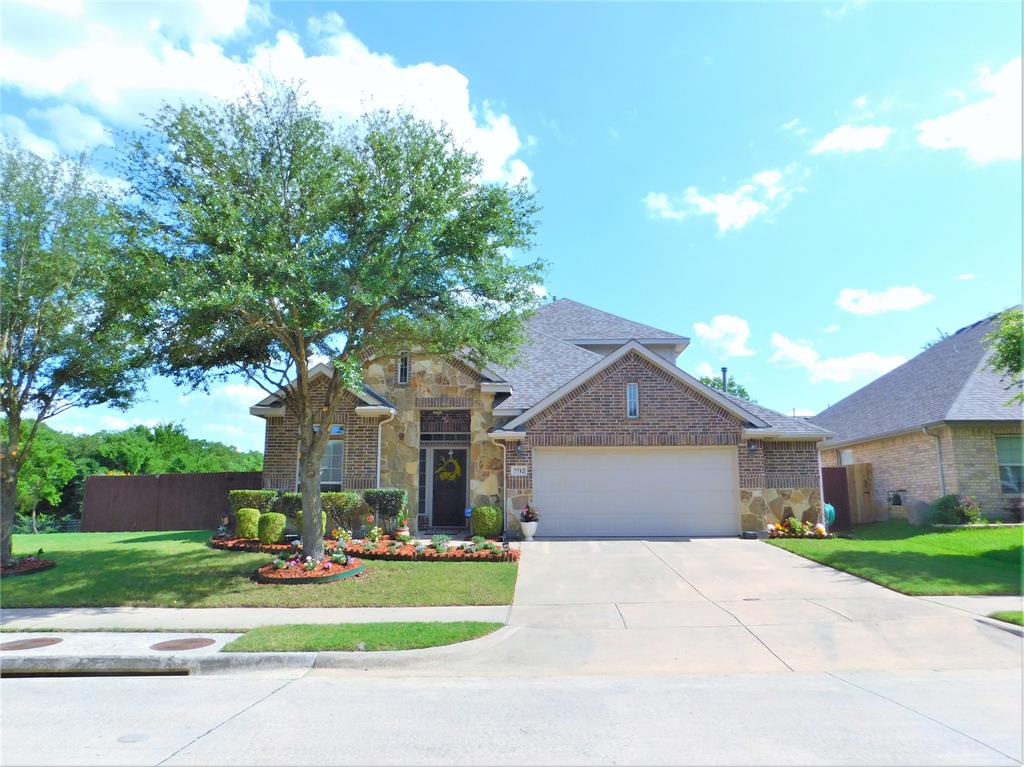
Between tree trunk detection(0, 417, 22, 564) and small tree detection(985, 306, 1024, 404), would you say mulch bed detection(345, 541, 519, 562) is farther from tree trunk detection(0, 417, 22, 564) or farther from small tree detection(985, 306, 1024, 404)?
small tree detection(985, 306, 1024, 404)

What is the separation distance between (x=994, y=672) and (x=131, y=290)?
1252 cm

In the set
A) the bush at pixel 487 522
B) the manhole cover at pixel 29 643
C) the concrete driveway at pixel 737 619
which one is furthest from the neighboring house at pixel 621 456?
the manhole cover at pixel 29 643

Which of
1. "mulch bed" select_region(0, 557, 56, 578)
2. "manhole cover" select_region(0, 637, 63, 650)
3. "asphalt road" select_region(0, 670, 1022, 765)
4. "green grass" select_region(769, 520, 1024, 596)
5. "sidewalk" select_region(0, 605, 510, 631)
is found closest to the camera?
"asphalt road" select_region(0, 670, 1022, 765)

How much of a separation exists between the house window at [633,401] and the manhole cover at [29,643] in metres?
12.3

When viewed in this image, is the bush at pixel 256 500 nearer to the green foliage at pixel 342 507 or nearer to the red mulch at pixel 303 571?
the green foliage at pixel 342 507

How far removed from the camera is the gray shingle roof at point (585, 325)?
22266 mm

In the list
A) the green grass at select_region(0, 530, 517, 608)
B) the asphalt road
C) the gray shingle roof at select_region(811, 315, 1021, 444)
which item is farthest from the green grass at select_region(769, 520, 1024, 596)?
the green grass at select_region(0, 530, 517, 608)

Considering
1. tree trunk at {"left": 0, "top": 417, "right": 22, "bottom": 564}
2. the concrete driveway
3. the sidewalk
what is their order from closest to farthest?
the concrete driveway → the sidewalk → tree trunk at {"left": 0, "top": 417, "right": 22, "bottom": 564}

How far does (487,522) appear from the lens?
15797 mm

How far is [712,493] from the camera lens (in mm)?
16328

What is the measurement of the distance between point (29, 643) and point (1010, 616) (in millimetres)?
12714

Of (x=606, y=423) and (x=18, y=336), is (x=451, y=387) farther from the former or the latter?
(x=18, y=336)

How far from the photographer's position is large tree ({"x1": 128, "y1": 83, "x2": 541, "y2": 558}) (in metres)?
10.4

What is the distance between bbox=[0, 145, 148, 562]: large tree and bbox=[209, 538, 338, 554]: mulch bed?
4.09 meters
